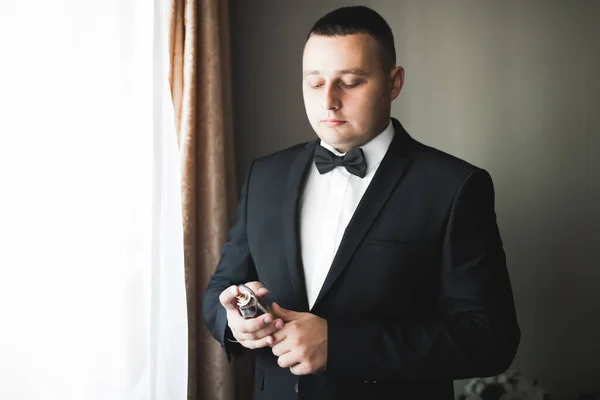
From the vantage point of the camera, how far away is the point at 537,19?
7.59ft

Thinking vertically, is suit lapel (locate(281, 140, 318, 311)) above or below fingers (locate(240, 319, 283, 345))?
above

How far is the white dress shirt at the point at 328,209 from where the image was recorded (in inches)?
56.5

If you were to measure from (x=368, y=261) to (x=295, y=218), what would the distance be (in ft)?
0.74

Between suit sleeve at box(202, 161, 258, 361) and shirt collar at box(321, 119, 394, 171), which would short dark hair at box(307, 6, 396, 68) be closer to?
shirt collar at box(321, 119, 394, 171)

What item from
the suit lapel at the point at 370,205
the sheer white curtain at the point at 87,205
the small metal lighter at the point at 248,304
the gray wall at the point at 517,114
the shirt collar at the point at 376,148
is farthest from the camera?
the gray wall at the point at 517,114

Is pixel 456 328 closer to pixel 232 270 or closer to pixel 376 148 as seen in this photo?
pixel 376 148

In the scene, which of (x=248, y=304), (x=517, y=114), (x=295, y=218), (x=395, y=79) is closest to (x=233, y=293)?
(x=248, y=304)

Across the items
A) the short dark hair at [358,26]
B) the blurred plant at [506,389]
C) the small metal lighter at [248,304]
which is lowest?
the blurred plant at [506,389]

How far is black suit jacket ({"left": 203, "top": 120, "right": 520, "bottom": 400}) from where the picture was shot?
→ 1.28 m

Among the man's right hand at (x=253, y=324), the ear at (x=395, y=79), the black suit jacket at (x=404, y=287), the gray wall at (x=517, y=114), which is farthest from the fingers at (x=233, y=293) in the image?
the gray wall at (x=517, y=114)

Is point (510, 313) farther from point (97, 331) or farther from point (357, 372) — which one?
point (97, 331)

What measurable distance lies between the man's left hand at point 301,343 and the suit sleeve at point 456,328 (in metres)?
0.02

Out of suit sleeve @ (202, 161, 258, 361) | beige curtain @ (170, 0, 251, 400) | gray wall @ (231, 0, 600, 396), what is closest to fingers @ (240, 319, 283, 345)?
suit sleeve @ (202, 161, 258, 361)

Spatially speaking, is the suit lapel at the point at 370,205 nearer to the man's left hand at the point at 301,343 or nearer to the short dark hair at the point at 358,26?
the man's left hand at the point at 301,343
